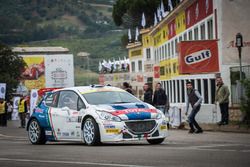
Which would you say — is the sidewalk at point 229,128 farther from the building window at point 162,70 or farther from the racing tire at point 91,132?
the building window at point 162,70

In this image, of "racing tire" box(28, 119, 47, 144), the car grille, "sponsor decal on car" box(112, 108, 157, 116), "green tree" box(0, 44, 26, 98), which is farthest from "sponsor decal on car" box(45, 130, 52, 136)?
"green tree" box(0, 44, 26, 98)

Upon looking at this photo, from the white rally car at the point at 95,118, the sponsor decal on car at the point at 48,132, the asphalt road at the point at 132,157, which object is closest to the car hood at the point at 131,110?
the white rally car at the point at 95,118

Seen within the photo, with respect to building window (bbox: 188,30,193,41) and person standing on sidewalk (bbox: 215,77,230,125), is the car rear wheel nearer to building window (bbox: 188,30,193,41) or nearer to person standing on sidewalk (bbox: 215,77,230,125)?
person standing on sidewalk (bbox: 215,77,230,125)

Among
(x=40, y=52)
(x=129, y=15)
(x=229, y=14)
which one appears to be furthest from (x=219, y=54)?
(x=40, y=52)

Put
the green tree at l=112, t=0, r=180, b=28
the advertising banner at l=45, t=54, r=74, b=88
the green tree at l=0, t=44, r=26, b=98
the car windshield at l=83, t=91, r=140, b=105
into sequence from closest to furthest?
the car windshield at l=83, t=91, r=140, b=105 → the green tree at l=112, t=0, r=180, b=28 → the green tree at l=0, t=44, r=26, b=98 → the advertising banner at l=45, t=54, r=74, b=88

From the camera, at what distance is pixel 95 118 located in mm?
18062

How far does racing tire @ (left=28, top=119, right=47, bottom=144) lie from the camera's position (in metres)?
20.3

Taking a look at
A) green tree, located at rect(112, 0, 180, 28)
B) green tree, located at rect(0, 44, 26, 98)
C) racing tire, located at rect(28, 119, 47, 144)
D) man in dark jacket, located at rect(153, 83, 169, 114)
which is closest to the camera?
racing tire, located at rect(28, 119, 47, 144)

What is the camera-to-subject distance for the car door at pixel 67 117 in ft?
62.2

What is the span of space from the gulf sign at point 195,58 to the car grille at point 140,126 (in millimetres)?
17117

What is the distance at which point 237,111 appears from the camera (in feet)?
98.9

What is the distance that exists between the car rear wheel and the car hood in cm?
39

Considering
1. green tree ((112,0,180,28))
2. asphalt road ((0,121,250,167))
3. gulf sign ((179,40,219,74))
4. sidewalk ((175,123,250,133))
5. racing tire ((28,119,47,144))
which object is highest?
green tree ((112,0,180,28))

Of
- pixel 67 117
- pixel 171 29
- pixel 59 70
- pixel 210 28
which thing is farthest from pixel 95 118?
pixel 59 70
